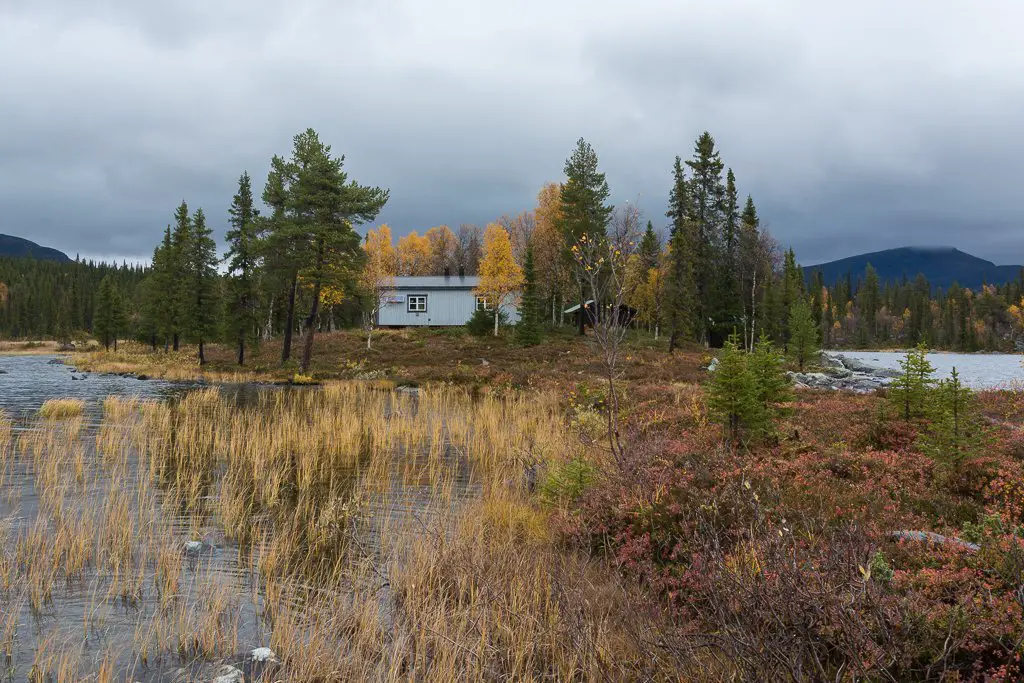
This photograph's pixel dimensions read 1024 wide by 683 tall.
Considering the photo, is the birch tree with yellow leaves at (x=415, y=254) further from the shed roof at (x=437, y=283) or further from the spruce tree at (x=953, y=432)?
the spruce tree at (x=953, y=432)

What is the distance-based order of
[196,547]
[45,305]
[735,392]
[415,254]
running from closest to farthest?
[196,547] < [735,392] < [415,254] < [45,305]

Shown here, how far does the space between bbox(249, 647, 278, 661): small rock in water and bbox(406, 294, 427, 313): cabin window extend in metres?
55.9

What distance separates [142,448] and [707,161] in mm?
51304

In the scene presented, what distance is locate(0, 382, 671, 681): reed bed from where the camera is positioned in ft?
14.2

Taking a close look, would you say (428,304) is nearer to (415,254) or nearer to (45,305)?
(415,254)

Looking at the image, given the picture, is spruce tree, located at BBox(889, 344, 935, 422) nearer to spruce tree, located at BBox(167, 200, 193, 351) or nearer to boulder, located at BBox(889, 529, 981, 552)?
boulder, located at BBox(889, 529, 981, 552)

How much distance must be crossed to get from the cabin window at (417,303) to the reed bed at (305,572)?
4833cm

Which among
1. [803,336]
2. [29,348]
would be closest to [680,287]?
[803,336]

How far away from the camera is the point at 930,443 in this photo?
8.41 metres

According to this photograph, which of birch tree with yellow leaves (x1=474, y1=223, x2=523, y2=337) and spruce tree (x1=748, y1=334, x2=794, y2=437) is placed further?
birch tree with yellow leaves (x1=474, y1=223, x2=523, y2=337)

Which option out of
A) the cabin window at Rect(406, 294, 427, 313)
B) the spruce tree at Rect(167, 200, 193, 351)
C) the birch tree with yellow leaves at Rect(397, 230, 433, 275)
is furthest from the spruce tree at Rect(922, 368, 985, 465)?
the birch tree with yellow leaves at Rect(397, 230, 433, 275)

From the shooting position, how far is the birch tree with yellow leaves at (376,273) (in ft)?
165

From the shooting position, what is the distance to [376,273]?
54.6 metres

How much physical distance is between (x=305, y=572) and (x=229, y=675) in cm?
197
